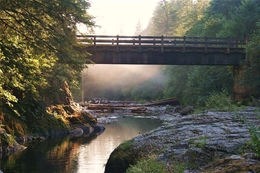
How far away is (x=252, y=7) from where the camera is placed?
133 ft

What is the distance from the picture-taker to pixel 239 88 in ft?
113

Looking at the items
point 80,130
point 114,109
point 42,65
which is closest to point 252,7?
point 114,109

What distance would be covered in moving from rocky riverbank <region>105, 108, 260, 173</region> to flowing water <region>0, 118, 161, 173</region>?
222 cm

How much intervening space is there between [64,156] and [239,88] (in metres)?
22.1

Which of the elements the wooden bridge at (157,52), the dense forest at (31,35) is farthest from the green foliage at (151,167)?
the wooden bridge at (157,52)

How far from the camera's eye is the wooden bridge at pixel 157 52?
102ft

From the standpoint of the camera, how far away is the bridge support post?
109ft

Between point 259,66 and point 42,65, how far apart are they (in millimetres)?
17692

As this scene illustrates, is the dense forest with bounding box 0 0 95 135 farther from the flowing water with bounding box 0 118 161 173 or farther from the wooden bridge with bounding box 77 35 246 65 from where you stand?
the wooden bridge with bounding box 77 35 246 65

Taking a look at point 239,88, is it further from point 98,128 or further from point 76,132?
point 76,132

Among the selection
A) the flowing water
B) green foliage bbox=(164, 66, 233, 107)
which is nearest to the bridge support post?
green foliage bbox=(164, 66, 233, 107)

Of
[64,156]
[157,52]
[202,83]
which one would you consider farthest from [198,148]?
[202,83]

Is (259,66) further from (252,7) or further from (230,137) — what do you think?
(230,137)

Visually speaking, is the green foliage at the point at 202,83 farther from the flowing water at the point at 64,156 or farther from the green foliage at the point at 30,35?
the green foliage at the point at 30,35
